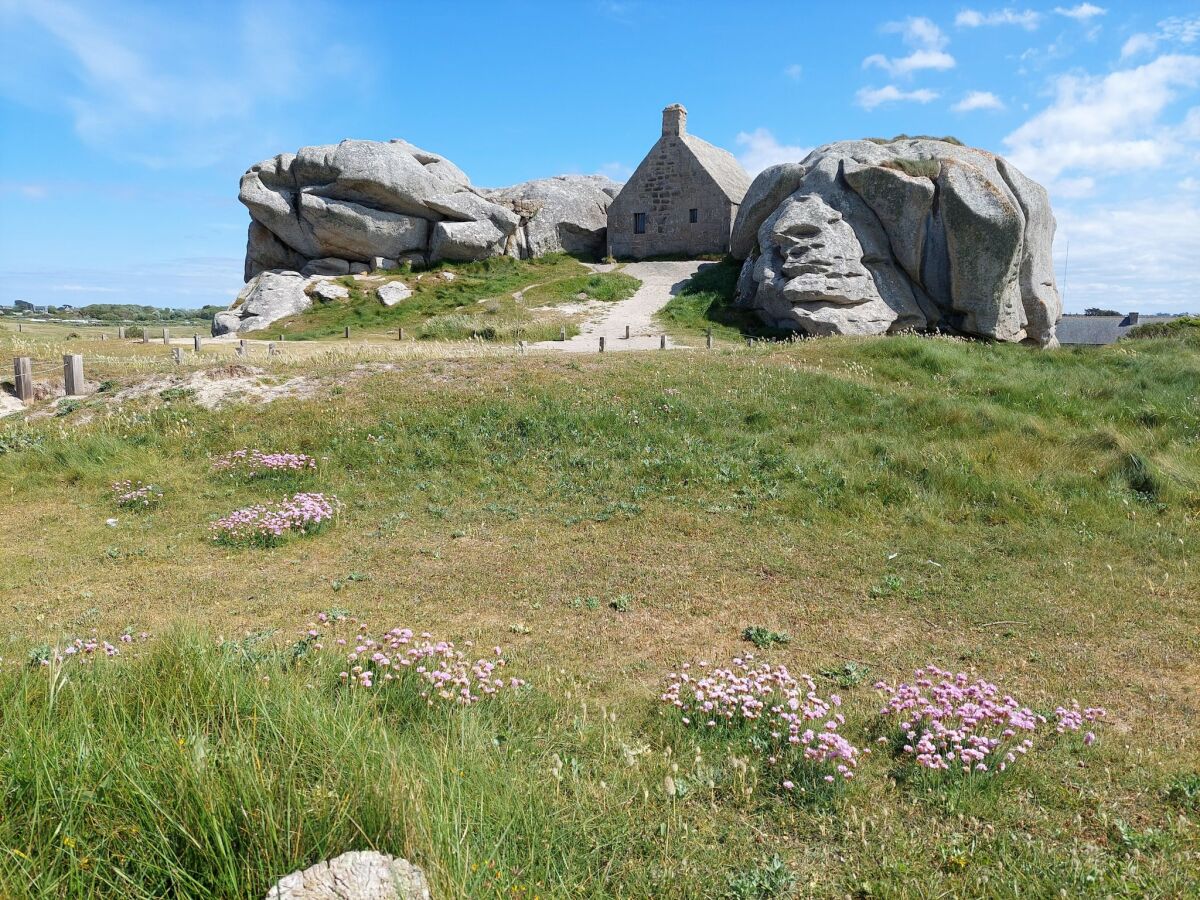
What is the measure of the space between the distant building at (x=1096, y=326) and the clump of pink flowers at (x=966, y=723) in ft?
180

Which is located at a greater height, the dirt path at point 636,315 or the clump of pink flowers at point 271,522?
the dirt path at point 636,315

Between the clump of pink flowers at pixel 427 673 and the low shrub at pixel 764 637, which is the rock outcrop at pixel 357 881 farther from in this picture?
the low shrub at pixel 764 637

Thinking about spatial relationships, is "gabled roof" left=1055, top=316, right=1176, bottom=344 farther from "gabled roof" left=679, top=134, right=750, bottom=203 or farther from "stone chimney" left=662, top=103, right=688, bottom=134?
"stone chimney" left=662, top=103, right=688, bottom=134

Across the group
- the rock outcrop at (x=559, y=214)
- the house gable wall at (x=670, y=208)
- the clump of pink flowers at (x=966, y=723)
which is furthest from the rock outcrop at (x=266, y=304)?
the clump of pink flowers at (x=966, y=723)

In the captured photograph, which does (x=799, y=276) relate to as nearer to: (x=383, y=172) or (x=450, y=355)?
(x=450, y=355)

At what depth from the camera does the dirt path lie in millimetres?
27144

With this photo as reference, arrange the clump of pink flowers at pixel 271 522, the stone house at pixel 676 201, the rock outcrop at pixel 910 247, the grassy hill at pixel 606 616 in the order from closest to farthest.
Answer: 1. the grassy hill at pixel 606 616
2. the clump of pink flowers at pixel 271 522
3. the rock outcrop at pixel 910 247
4. the stone house at pixel 676 201

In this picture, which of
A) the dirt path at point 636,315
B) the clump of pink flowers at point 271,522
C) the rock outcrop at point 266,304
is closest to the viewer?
the clump of pink flowers at point 271,522

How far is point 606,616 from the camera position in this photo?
307 inches

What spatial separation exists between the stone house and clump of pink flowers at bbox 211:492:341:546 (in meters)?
34.5

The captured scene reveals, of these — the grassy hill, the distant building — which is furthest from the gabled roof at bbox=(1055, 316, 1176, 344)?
the grassy hill

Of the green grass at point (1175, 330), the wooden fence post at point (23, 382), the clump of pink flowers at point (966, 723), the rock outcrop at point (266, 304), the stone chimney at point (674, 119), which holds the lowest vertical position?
the clump of pink flowers at point (966, 723)

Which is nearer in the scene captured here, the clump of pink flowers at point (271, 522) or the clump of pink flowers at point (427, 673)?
the clump of pink flowers at point (427, 673)

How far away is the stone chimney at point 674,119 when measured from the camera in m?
41.3
